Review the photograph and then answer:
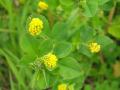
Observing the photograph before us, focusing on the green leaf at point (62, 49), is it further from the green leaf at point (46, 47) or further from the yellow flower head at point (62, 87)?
the yellow flower head at point (62, 87)

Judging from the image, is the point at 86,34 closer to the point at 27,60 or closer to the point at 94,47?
the point at 94,47

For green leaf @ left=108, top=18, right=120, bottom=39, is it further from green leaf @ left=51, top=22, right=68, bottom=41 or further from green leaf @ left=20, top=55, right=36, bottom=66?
green leaf @ left=20, top=55, right=36, bottom=66

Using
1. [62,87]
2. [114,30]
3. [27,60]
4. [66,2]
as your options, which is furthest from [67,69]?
[114,30]

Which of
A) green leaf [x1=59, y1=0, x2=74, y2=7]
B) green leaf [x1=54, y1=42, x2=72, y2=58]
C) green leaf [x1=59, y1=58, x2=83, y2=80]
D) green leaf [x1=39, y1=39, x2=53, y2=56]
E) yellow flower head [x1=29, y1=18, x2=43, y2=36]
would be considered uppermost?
green leaf [x1=59, y1=0, x2=74, y2=7]

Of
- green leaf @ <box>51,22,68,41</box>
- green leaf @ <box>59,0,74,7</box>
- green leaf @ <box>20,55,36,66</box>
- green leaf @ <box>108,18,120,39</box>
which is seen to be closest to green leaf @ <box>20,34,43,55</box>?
green leaf @ <box>20,55,36,66</box>

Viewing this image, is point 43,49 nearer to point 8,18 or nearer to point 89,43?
point 89,43
